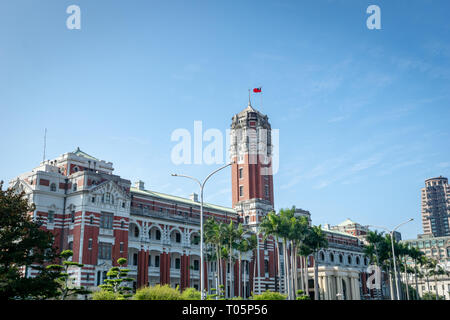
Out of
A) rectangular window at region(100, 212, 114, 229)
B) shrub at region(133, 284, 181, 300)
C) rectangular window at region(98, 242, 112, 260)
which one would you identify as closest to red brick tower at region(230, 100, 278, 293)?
rectangular window at region(100, 212, 114, 229)

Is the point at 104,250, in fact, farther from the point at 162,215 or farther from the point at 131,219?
the point at 162,215

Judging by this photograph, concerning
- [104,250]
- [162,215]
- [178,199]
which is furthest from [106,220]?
[178,199]

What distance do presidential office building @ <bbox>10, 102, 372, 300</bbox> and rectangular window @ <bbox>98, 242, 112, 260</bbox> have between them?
5.6 inches

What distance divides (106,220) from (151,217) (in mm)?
9983

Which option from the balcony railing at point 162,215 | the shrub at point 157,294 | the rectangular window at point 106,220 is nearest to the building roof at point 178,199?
the balcony railing at point 162,215

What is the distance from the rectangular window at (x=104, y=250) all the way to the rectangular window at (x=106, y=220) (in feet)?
8.41

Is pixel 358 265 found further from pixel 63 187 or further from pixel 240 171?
pixel 63 187

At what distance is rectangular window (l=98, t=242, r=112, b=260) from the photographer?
65562mm

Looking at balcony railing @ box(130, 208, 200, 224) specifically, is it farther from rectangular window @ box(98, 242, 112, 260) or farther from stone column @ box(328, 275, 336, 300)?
stone column @ box(328, 275, 336, 300)

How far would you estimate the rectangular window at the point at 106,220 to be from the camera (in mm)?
67062

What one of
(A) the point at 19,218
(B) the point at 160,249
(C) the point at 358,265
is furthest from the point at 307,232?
(C) the point at 358,265

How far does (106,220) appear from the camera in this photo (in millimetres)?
67812
